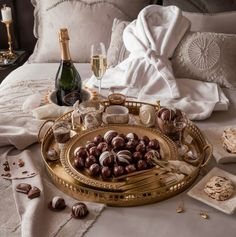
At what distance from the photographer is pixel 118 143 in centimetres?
133

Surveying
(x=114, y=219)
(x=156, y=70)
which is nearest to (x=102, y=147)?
(x=114, y=219)

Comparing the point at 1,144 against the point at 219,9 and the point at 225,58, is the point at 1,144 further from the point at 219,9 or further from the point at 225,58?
the point at 219,9

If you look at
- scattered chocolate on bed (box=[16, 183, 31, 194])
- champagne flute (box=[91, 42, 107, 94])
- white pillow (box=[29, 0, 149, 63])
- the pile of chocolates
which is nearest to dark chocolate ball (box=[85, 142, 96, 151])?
the pile of chocolates

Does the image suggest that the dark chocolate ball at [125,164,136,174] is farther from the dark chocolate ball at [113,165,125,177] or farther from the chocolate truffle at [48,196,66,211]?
the chocolate truffle at [48,196,66,211]

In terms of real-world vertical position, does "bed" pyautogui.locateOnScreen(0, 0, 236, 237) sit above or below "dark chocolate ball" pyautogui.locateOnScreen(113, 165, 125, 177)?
below

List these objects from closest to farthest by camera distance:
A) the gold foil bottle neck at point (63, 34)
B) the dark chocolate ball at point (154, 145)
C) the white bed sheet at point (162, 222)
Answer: the white bed sheet at point (162, 222)
the dark chocolate ball at point (154, 145)
the gold foil bottle neck at point (63, 34)

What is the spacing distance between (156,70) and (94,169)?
2.68ft

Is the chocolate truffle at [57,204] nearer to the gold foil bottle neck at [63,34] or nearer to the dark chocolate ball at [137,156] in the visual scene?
the dark chocolate ball at [137,156]

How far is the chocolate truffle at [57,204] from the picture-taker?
119 cm

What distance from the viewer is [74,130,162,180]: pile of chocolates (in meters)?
1.26

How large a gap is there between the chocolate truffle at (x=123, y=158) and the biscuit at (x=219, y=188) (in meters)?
0.25

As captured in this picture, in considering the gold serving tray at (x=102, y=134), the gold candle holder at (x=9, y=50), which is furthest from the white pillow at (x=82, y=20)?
the gold serving tray at (x=102, y=134)

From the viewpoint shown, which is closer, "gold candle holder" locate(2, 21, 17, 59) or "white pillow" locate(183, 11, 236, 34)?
"white pillow" locate(183, 11, 236, 34)

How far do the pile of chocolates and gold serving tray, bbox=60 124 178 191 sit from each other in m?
0.02
